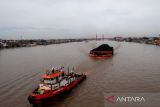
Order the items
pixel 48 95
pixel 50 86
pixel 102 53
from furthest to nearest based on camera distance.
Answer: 1. pixel 102 53
2. pixel 50 86
3. pixel 48 95

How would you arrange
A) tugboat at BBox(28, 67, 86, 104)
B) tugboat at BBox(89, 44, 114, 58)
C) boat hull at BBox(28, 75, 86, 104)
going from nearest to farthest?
boat hull at BBox(28, 75, 86, 104)
tugboat at BBox(28, 67, 86, 104)
tugboat at BBox(89, 44, 114, 58)

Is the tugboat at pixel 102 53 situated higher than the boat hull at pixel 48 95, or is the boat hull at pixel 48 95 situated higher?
the tugboat at pixel 102 53

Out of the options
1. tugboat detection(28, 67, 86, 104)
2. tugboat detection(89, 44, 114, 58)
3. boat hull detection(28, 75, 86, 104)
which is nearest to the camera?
boat hull detection(28, 75, 86, 104)

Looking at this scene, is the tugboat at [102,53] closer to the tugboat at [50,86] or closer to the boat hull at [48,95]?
the boat hull at [48,95]

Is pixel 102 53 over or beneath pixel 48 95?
over

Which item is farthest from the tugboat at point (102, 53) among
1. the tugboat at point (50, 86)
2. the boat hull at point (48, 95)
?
the tugboat at point (50, 86)

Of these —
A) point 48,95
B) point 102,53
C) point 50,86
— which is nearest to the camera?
point 48,95

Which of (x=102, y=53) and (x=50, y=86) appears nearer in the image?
(x=50, y=86)

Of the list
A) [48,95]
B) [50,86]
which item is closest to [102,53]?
[50,86]

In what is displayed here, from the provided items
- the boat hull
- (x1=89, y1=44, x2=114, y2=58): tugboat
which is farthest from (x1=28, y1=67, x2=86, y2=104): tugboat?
(x1=89, y1=44, x2=114, y2=58): tugboat

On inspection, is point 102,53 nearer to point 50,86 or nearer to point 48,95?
point 50,86

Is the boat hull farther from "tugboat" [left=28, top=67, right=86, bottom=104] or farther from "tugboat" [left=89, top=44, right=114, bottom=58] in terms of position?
"tugboat" [left=89, top=44, right=114, bottom=58]

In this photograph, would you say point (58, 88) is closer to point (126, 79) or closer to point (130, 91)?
point (130, 91)
